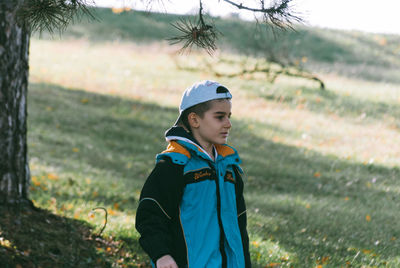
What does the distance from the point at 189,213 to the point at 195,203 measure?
68mm

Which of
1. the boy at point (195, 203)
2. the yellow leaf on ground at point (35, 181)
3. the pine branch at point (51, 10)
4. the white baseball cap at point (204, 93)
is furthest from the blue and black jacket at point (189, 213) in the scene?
the yellow leaf on ground at point (35, 181)

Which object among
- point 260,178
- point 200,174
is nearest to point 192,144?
point 200,174

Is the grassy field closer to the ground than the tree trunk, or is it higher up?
closer to the ground

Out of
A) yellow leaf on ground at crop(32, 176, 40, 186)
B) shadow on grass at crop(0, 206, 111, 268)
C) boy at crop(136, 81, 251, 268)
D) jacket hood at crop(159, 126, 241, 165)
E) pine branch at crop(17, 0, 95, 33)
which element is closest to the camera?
boy at crop(136, 81, 251, 268)

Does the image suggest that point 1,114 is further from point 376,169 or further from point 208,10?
point 376,169

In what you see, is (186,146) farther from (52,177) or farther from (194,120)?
(52,177)

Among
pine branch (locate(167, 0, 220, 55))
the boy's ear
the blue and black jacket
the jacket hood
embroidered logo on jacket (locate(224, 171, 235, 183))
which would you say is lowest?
the blue and black jacket

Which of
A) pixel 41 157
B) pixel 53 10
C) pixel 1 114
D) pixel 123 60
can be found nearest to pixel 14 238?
pixel 1 114

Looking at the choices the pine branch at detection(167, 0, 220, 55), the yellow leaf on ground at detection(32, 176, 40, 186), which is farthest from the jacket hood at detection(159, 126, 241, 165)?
the yellow leaf on ground at detection(32, 176, 40, 186)

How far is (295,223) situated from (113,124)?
788 centimetres

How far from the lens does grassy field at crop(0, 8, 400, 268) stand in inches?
192

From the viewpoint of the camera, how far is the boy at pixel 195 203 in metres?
2.77

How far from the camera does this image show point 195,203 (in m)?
2.83

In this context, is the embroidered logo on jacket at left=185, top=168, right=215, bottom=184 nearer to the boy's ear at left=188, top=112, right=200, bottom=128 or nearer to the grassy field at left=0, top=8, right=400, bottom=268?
the boy's ear at left=188, top=112, right=200, bottom=128
